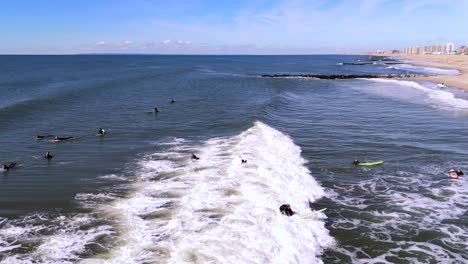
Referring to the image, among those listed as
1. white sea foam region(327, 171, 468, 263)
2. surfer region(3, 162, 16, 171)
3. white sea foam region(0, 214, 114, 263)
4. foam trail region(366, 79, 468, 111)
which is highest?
foam trail region(366, 79, 468, 111)

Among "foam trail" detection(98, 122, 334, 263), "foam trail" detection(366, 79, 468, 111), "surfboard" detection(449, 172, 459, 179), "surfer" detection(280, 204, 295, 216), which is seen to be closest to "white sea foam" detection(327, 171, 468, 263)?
"surfboard" detection(449, 172, 459, 179)

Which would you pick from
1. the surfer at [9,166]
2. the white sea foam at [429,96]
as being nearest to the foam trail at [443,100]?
the white sea foam at [429,96]

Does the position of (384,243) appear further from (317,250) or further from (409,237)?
(317,250)

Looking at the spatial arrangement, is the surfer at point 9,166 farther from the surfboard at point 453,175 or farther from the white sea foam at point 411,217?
the surfboard at point 453,175

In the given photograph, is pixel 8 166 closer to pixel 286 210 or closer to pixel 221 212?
pixel 221 212

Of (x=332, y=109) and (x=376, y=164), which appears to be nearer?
(x=376, y=164)

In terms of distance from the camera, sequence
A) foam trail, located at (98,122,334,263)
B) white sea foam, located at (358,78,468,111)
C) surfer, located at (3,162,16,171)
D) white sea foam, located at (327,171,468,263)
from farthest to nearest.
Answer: white sea foam, located at (358,78,468,111), surfer, located at (3,162,16,171), white sea foam, located at (327,171,468,263), foam trail, located at (98,122,334,263)

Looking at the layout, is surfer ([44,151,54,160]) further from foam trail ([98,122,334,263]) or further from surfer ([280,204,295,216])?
surfer ([280,204,295,216])

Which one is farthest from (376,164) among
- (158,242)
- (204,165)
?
(158,242)
